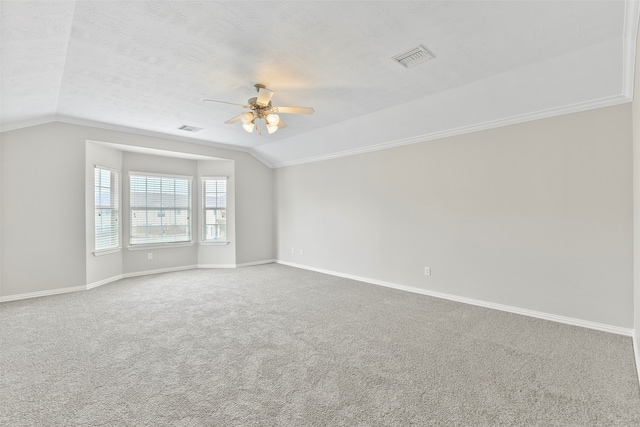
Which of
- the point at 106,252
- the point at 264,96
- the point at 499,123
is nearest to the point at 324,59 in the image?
the point at 264,96

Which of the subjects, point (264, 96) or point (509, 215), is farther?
point (509, 215)

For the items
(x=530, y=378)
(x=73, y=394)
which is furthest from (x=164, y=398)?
(x=530, y=378)

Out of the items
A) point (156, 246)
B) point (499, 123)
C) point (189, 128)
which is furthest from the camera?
point (156, 246)

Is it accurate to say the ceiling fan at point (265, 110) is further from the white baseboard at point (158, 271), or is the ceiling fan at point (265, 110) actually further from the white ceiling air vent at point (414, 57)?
the white baseboard at point (158, 271)

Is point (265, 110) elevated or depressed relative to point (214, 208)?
elevated

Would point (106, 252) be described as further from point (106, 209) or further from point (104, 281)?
point (106, 209)

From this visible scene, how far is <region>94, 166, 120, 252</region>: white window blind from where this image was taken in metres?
5.16

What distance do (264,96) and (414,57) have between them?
1.53 m

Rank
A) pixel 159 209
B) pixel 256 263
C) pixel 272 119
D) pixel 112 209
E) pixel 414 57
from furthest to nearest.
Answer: pixel 256 263
pixel 159 209
pixel 112 209
pixel 272 119
pixel 414 57

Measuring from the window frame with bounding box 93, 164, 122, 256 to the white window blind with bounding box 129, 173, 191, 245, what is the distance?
260 millimetres

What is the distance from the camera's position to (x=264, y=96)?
316 cm

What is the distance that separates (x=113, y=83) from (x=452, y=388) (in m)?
4.44

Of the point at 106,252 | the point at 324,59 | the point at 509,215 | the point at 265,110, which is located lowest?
the point at 106,252

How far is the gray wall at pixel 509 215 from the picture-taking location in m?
3.14
